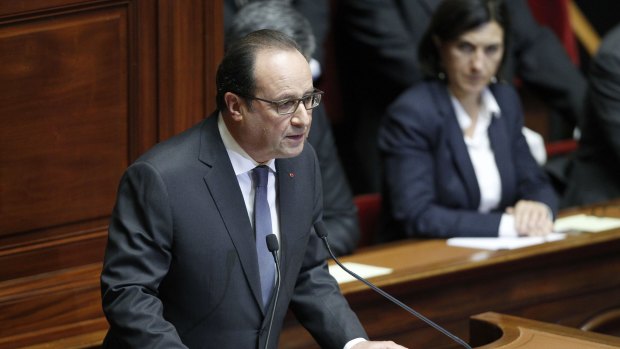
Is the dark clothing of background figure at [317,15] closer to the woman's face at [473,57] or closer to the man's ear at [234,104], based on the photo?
the woman's face at [473,57]

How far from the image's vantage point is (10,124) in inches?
86.4

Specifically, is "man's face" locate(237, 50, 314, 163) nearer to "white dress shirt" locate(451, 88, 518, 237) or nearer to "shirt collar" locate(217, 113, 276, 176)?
"shirt collar" locate(217, 113, 276, 176)

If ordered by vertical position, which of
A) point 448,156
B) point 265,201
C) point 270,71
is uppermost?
point 270,71

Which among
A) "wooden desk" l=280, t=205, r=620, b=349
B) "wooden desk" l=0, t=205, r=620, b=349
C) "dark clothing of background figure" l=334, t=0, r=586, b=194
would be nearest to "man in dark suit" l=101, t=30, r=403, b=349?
"wooden desk" l=0, t=205, r=620, b=349

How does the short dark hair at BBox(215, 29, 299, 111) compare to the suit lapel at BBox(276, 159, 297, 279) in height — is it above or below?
above

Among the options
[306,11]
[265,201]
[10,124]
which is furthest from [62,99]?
[306,11]

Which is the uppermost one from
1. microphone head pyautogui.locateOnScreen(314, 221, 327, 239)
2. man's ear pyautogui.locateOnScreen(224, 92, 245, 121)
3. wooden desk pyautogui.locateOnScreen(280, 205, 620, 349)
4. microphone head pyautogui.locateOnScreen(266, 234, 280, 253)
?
man's ear pyautogui.locateOnScreen(224, 92, 245, 121)

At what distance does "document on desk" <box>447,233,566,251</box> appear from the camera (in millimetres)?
2857

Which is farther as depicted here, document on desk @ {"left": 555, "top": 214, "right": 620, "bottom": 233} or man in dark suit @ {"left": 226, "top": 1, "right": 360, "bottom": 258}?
document on desk @ {"left": 555, "top": 214, "right": 620, "bottom": 233}

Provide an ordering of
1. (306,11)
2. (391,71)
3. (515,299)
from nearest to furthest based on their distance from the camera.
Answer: (515,299) < (306,11) < (391,71)

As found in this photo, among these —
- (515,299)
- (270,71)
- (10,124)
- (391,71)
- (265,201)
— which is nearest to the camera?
(270,71)

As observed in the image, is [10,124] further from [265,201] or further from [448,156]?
[448,156]

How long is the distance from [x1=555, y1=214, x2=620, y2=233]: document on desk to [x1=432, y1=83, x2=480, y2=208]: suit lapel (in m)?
0.23

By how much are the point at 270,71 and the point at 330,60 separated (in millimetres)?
2057
